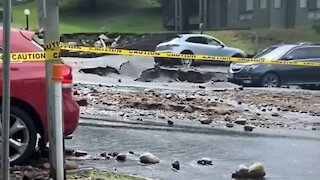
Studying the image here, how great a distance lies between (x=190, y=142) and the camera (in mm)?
10609

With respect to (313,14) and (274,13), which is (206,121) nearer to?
(274,13)

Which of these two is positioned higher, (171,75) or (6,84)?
(6,84)

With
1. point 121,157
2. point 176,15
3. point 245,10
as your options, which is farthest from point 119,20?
point 121,157

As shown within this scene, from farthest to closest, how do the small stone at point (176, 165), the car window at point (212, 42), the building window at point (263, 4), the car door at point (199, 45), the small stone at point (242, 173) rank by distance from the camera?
1. the building window at point (263, 4)
2. the car window at point (212, 42)
3. the car door at point (199, 45)
4. the small stone at point (176, 165)
5. the small stone at point (242, 173)

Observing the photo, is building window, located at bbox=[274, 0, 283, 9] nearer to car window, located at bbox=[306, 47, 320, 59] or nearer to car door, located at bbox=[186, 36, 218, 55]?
car door, located at bbox=[186, 36, 218, 55]

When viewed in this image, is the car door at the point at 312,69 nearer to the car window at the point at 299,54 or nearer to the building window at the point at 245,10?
the car window at the point at 299,54

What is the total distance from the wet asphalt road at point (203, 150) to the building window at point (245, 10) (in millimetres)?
41582

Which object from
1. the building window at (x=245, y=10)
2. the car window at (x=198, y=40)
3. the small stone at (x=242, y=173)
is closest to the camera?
the small stone at (x=242, y=173)

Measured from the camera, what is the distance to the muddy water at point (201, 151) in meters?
A: 8.29

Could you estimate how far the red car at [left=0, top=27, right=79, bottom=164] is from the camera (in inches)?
311

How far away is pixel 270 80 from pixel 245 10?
97.9ft

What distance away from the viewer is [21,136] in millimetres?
7965

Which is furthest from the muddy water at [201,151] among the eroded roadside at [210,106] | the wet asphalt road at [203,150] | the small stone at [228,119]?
the small stone at [228,119]

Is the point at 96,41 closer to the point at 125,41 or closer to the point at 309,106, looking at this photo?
the point at 125,41
